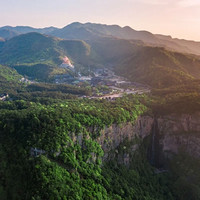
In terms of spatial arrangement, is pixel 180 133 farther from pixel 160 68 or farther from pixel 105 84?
pixel 160 68

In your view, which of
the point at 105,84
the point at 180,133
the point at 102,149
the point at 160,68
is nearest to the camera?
the point at 102,149

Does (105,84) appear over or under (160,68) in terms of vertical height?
under

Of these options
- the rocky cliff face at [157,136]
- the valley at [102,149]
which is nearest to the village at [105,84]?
the valley at [102,149]

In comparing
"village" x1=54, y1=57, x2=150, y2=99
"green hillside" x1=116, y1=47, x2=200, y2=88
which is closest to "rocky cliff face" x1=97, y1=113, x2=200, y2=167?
"village" x1=54, y1=57, x2=150, y2=99

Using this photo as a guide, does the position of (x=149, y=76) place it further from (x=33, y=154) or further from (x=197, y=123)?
(x=33, y=154)

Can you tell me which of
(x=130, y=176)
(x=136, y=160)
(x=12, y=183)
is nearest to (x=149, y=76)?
(x=136, y=160)

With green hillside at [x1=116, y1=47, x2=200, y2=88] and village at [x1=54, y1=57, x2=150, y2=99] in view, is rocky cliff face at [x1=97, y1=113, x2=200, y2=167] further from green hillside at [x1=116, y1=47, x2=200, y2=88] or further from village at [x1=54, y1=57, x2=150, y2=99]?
green hillside at [x1=116, y1=47, x2=200, y2=88]

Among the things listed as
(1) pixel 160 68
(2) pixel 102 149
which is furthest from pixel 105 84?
(2) pixel 102 149

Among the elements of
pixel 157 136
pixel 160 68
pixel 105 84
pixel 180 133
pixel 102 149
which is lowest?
pixel 157 136

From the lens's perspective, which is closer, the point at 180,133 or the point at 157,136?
the point at 180,133
